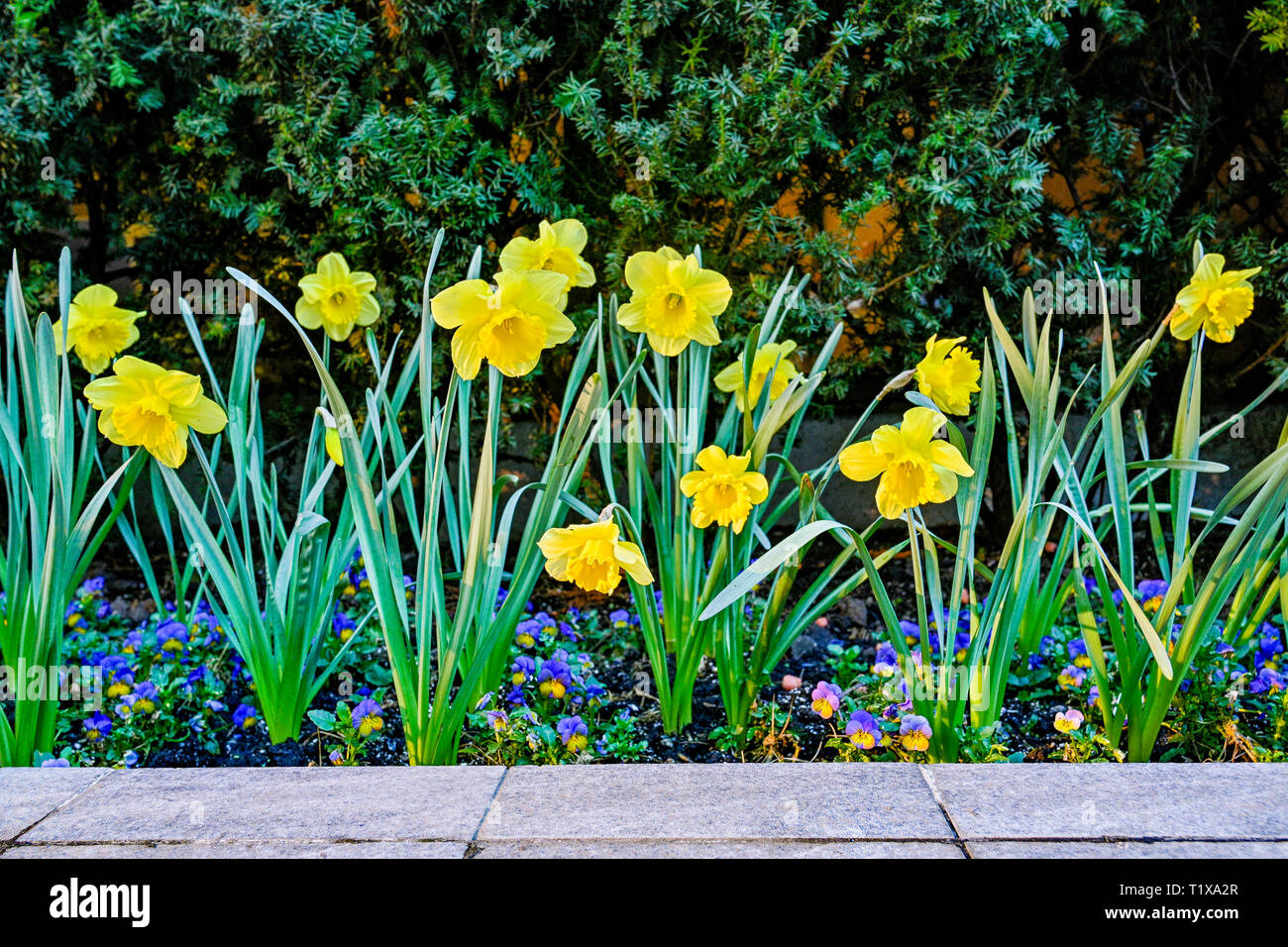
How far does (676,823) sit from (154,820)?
2.27 feet

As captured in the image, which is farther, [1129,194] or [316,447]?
[1129,194]

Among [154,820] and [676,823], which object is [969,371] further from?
[154,820]

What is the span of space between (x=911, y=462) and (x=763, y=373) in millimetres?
488

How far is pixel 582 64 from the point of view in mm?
2447

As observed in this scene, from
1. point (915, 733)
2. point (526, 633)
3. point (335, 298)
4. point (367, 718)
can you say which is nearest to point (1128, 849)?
point (915, 733)

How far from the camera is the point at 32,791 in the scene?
1.35m

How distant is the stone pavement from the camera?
1139mm

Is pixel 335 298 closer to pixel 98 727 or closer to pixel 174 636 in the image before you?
pixel 174 636

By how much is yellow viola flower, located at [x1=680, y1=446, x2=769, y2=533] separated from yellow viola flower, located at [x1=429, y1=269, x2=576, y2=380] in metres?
0.31

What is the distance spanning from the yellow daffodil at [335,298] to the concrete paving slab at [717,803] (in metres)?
1.05

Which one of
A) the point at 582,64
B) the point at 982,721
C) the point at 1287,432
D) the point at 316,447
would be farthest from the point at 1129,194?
the point at 316,447

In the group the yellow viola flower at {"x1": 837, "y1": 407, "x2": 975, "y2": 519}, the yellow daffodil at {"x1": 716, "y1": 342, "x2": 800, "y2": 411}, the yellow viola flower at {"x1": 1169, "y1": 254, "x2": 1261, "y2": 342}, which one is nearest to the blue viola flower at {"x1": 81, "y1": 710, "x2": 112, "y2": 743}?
the yellow daffodil at {"x1": 716, "y1": 342, "x2": 800, "y2": 411}

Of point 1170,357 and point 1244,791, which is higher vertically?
point 1170,357

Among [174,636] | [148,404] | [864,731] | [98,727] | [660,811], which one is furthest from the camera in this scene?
[174,636]
